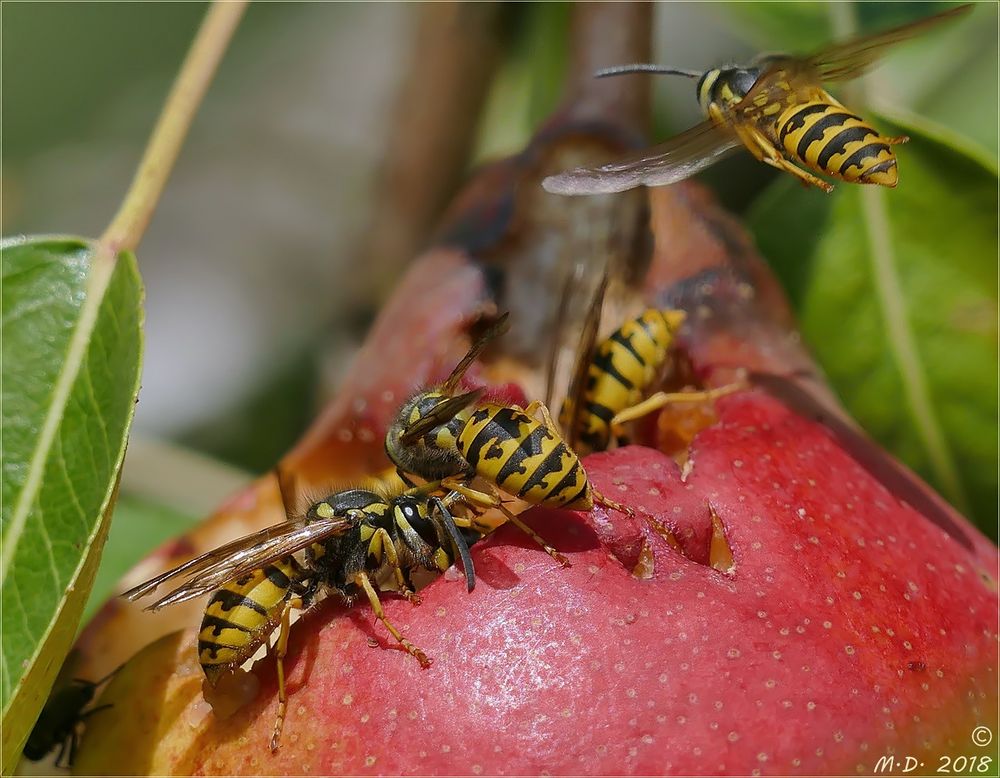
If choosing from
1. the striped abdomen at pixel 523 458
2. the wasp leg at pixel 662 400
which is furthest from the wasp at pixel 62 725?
the wasp leg at pixel 662 400

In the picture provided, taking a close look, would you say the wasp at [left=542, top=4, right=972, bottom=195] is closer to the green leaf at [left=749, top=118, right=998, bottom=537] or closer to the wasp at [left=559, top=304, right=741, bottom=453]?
the wasp at [left=559, top=304, right=741, bottom=453]

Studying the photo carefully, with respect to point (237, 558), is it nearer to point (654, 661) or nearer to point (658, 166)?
point (654, 661)

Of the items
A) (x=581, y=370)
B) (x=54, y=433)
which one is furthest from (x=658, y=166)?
(x=54, y=433)

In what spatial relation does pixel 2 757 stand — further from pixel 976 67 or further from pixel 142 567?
pixel 976 67

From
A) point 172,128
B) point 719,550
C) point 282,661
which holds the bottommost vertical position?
point 282,661

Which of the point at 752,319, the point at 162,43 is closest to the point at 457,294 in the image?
the point at 752,319

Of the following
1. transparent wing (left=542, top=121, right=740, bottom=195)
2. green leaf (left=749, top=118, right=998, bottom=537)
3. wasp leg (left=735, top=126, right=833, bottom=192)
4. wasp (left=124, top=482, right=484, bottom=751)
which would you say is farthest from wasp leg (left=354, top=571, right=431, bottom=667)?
green leaf (left=749, top=118, right=998, bottom=537)

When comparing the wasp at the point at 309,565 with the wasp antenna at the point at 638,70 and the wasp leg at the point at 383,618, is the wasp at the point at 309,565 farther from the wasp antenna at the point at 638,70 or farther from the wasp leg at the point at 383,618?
the wasp antenna at the point at 638,70
